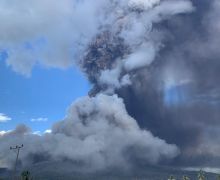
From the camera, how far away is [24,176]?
171500 mm
